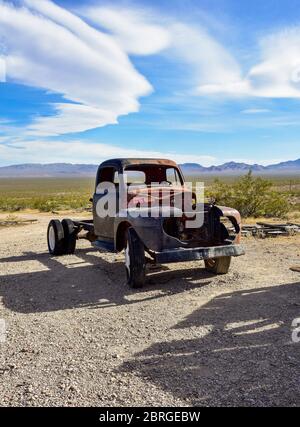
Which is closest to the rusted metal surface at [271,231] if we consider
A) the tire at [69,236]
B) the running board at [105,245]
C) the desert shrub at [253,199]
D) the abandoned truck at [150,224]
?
the abandoned truck at [150,224]

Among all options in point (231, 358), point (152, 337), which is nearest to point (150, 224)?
point (152, 337)

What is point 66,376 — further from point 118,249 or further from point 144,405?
point 118,249

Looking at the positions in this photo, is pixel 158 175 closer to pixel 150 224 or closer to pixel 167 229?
pixel 167 229

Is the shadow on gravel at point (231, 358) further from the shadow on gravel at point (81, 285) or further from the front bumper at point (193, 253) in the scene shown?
the shadow on gravel at point (81, 285)

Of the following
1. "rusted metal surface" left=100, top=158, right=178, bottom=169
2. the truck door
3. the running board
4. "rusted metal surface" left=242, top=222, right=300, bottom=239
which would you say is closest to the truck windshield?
"rusted metal surface" left=100, top=158, right=178, bottom=169

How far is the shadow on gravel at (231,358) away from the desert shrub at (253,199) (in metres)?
11.6

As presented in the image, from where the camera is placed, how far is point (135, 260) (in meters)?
7.30

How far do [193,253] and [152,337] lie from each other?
221 centimetres

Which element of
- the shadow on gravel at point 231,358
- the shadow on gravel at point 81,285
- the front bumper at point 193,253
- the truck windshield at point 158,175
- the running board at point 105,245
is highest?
the truck windshield at point 158,175

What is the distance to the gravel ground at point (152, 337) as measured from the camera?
3.93 metres

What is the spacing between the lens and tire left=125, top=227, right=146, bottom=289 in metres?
7.30

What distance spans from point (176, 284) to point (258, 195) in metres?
11.0

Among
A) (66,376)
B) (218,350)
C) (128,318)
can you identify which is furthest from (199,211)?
(66,376)

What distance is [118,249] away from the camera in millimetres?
8406
